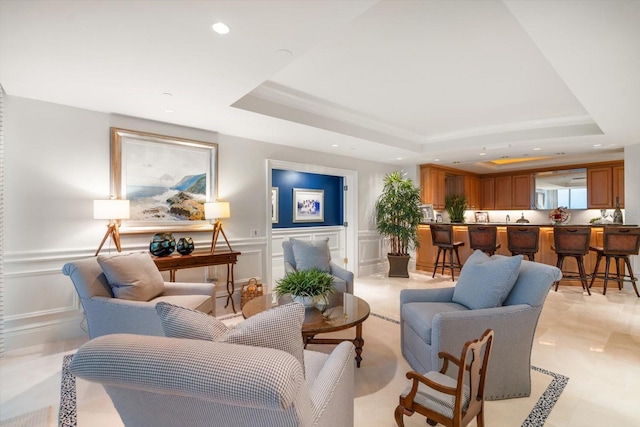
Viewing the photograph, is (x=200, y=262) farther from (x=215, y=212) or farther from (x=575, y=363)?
(x=575, y=363)

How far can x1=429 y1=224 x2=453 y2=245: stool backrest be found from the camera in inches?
227

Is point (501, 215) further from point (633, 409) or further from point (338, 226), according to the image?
point (633, 409)

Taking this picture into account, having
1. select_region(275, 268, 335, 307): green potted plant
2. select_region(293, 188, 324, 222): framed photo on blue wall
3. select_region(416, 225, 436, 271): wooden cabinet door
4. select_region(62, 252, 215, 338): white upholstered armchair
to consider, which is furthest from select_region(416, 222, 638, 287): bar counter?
select_region(62, 252, 215, 338): white upholstered armchair

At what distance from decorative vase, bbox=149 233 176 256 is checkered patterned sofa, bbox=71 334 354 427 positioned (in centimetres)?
264

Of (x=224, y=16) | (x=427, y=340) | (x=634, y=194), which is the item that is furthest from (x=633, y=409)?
(x=634, y=194)

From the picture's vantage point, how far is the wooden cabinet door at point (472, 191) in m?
8.14

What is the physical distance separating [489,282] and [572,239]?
3.72 meters

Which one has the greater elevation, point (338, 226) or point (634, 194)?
point (634, 194)

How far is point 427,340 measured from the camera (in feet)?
7.02

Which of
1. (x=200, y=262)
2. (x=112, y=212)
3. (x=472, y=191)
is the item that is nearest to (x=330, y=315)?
(x=200, y=262)

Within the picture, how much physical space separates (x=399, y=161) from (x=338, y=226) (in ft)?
6.09

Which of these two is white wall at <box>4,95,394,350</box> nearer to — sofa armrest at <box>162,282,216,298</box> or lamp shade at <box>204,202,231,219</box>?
lamp shade at <box>204,202,231,219</box>

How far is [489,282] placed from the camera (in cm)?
226

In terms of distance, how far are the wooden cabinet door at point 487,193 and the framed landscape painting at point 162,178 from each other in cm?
743
